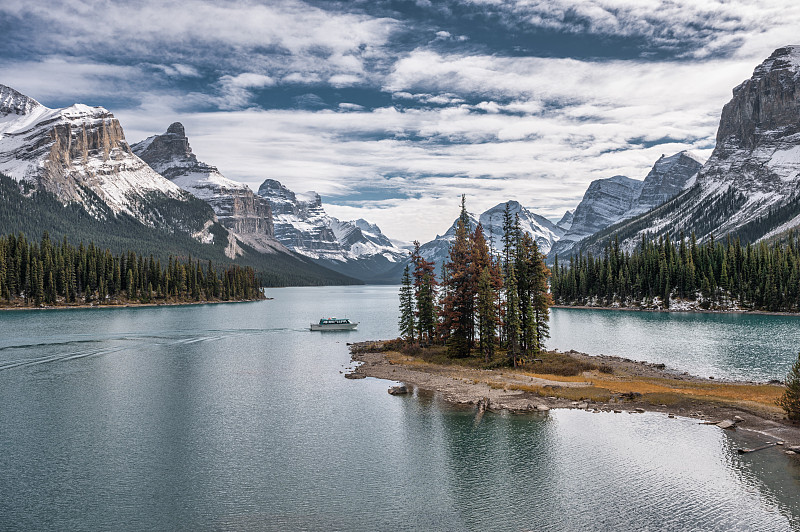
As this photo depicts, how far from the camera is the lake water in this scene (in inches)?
1160

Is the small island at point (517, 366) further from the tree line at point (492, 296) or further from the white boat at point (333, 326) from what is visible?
the white boat at point (333, 326)

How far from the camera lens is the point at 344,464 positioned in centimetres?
3769

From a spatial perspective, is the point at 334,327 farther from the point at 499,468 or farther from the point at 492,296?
the point at 499,468

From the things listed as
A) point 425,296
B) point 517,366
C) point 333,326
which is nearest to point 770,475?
point 517,366

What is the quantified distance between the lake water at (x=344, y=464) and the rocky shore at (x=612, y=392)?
270 cm

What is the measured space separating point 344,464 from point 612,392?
32.4 meters

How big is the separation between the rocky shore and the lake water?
8.87ft

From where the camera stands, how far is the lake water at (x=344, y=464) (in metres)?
29.5

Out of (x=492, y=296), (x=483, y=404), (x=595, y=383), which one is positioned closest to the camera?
(x=483, y=404)

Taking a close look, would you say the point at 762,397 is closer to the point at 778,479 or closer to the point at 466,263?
the point at 778,479

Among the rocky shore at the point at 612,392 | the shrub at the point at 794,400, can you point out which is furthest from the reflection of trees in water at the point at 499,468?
the shrub at the point at 794,400

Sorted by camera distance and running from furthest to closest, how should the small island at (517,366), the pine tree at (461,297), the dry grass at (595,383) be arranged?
the pine tree at (461,297) < the dry grass at (595,383) < the small island at (517,366)

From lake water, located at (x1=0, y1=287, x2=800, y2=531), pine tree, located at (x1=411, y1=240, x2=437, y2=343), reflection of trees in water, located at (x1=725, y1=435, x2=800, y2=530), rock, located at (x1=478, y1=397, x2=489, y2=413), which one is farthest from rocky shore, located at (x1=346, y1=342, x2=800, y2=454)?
pine tree, located at (x1=411, y1=240, x2=437, y2=343)

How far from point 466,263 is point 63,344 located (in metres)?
75.6
